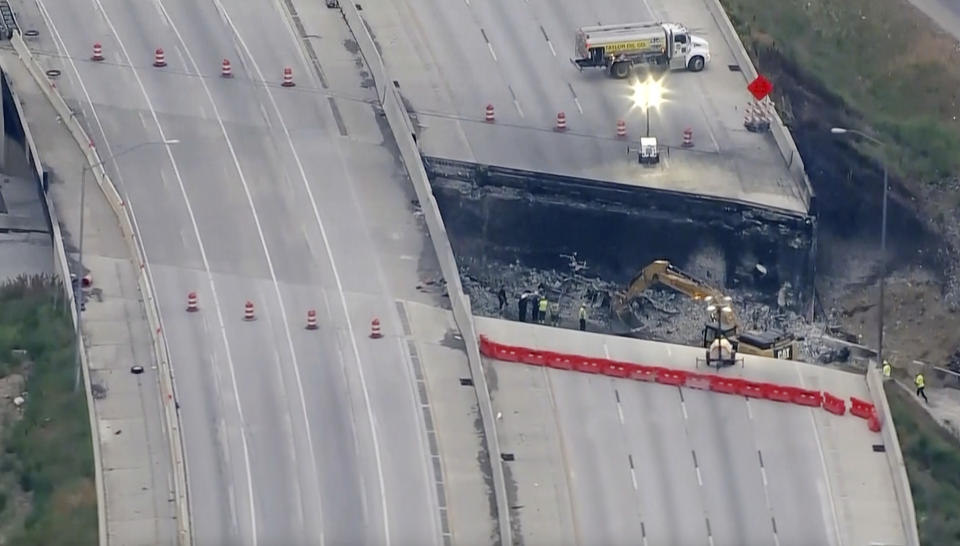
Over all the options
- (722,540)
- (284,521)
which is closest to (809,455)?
(722,540)

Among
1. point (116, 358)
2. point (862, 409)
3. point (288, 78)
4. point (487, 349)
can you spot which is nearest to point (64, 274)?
point (116, 358)

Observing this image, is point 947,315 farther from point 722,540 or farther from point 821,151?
point 722,540

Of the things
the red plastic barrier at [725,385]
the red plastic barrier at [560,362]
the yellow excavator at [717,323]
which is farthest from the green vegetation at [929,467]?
the red plastic barrier at [560,362]

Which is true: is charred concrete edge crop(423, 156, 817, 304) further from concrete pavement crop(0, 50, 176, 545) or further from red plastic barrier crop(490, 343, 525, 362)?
concrete pavement crop(0, 50, 176, 545)

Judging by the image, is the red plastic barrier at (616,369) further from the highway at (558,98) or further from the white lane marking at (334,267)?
the highway at (558,98)

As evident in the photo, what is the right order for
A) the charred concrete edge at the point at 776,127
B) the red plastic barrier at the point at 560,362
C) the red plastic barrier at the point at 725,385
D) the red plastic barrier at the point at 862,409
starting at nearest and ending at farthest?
the red plastic barrier at the point at 862,409 → the red plastic barrier at the point at 725,385 → the red plastic barrier at the point at 560,362 → the charred concrete edge at the point at 776,127

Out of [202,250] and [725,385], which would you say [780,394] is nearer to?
[725,385]
